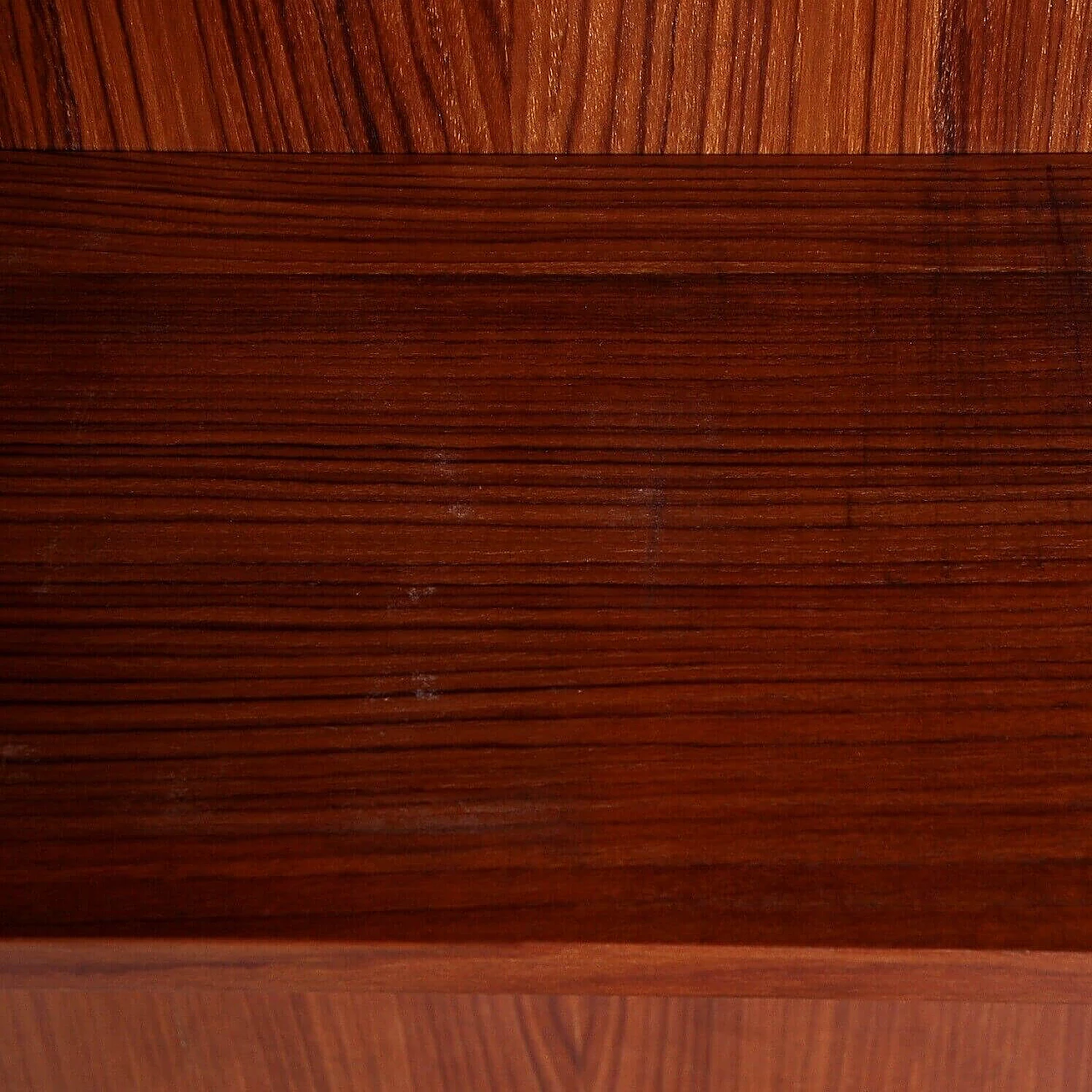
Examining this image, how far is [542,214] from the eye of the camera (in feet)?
1.67

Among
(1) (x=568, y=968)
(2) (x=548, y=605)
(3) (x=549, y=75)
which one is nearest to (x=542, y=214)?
(3) (x=549, y=75)

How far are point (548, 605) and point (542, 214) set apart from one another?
185mm

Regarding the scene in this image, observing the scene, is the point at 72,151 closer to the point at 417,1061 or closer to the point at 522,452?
the point at 522,452

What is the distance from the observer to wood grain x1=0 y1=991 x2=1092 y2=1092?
0.41 m

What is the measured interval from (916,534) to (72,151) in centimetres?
38

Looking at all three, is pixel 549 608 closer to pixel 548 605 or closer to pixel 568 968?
pixel 548 605

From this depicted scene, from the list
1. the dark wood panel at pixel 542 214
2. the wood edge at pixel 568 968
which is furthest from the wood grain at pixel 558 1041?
the dark wood panel at pixel 542 214

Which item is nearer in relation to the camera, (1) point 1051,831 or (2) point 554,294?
(1) point 1051,831

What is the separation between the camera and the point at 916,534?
0.42 m

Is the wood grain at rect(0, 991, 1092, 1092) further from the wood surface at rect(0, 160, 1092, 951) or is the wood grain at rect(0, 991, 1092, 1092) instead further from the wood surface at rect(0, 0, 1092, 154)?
the wood surface at rect(0, 0, 1092, 154)

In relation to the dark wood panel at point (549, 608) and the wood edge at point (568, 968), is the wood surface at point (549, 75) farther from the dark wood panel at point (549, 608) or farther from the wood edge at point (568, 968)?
the wood edge at point (568, 968)

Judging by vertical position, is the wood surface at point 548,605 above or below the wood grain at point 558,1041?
above

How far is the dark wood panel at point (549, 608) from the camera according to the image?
1.16 ft

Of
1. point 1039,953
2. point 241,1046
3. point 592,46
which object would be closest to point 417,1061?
point 241,1046
